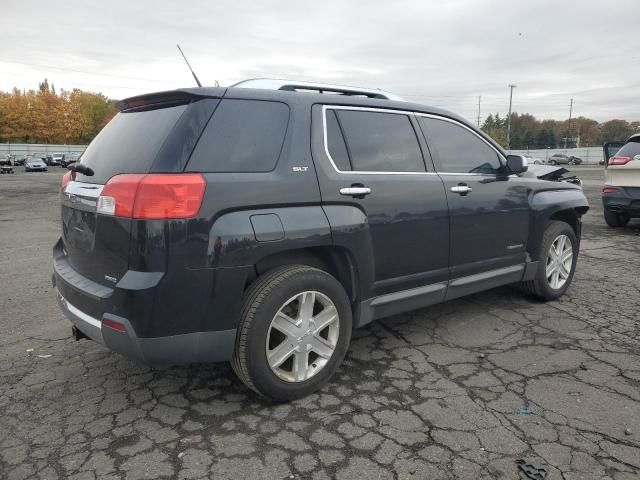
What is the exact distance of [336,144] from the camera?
3188 millimetres

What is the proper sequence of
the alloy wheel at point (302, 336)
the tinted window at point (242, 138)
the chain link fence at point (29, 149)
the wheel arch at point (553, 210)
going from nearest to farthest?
the tinted window at point (242, 138)
the alloy wheel at point (302, 336)
the wheel arch at point (553, 210)
the chain link fence at point (29, 149)

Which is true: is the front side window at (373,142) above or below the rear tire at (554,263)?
above

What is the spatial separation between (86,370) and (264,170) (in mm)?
1941

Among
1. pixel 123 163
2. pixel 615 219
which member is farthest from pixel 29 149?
pixel 123 163

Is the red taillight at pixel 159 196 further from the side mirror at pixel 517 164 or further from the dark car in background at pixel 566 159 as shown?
the dark car in background at pixel 566 159

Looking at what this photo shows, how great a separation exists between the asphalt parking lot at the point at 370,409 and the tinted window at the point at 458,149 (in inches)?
54.2

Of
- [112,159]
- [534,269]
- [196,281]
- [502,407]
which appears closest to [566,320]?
[534,269]

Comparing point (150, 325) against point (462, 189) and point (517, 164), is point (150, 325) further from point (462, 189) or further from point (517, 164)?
point (517, 164)

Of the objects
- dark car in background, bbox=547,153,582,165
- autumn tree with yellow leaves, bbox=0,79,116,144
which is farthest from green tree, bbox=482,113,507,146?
autumn tree with yellow leaves, bbox=0,79,116,144

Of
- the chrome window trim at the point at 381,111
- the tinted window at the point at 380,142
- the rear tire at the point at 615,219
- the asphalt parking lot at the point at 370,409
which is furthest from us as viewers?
the rear tire at the point at 615,219

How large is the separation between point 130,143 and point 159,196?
62 cm

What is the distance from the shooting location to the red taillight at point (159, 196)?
97.1 inches

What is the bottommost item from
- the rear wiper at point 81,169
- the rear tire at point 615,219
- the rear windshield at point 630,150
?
the rear tire at point 615,219

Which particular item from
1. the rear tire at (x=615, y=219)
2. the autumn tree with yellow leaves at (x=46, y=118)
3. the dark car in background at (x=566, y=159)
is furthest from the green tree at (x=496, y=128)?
the rear tire at (x=615, y=219)
